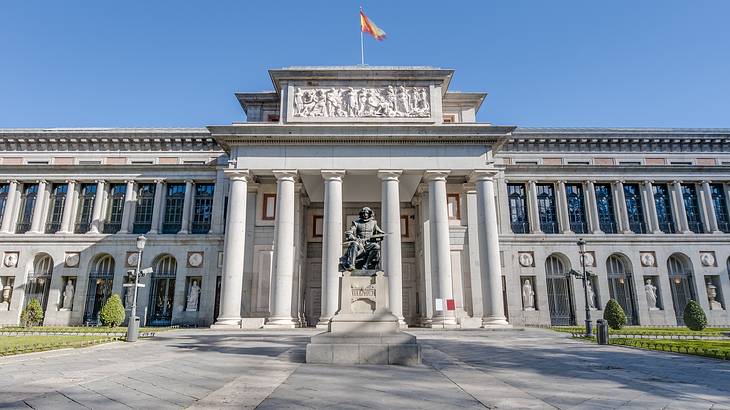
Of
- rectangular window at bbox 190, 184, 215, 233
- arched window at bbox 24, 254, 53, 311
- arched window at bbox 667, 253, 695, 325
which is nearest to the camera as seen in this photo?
arched window at bbox 667, 253, 695, 325

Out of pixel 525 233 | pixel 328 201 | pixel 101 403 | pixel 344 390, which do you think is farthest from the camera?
pixel 525 233

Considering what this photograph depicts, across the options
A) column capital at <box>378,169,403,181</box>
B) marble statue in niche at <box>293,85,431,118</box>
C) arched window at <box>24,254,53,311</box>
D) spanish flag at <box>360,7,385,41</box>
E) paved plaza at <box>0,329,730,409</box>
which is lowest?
paved plaza at <box>0,329,730,409</box>

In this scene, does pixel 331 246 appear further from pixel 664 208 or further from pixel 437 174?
pixel 664 208

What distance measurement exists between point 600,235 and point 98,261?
4469 cm

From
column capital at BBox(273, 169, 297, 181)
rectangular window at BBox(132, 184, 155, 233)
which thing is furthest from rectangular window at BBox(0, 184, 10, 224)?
column capital at BBox(273, 169, 297, 181)

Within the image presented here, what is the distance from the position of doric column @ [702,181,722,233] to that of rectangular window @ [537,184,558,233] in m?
13.5

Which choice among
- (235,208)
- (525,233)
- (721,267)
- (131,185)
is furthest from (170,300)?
(721,267)

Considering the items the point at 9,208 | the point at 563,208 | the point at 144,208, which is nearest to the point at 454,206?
the point at 563,208

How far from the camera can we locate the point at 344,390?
722cm

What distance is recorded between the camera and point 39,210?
123ft

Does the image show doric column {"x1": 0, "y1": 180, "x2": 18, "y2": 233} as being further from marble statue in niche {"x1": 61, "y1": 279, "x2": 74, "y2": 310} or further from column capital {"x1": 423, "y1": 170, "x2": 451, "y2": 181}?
column capital {"x1": 423, "y1": 170, "x2": 451, "y2": 181}

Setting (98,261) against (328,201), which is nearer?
(328,201)

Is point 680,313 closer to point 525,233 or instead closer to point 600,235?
point 600,235

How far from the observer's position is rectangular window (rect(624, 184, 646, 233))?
124 feet
